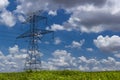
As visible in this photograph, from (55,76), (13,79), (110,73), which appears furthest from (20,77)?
(110,73)

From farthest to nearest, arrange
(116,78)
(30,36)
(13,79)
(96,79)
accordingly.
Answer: (30,36) < (116,78) < (96,79) < (13,79)

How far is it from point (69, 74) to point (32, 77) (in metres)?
3.61

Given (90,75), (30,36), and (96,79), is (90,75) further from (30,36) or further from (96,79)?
(30,36)

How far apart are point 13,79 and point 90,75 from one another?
19.0ft

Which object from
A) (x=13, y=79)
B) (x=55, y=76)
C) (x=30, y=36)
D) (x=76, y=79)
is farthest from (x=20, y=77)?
(x=30, y=36)

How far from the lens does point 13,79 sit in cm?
1986

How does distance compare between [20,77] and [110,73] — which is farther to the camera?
[110,73]

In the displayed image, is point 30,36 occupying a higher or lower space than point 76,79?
higher

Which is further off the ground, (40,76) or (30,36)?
(30,36)

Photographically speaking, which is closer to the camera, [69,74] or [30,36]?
[69,74]

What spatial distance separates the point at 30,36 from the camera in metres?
85.1

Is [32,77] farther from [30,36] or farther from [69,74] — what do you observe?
[30,36]

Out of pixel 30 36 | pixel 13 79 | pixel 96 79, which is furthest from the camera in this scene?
pixel 30 36

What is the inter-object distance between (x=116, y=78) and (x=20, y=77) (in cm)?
776
